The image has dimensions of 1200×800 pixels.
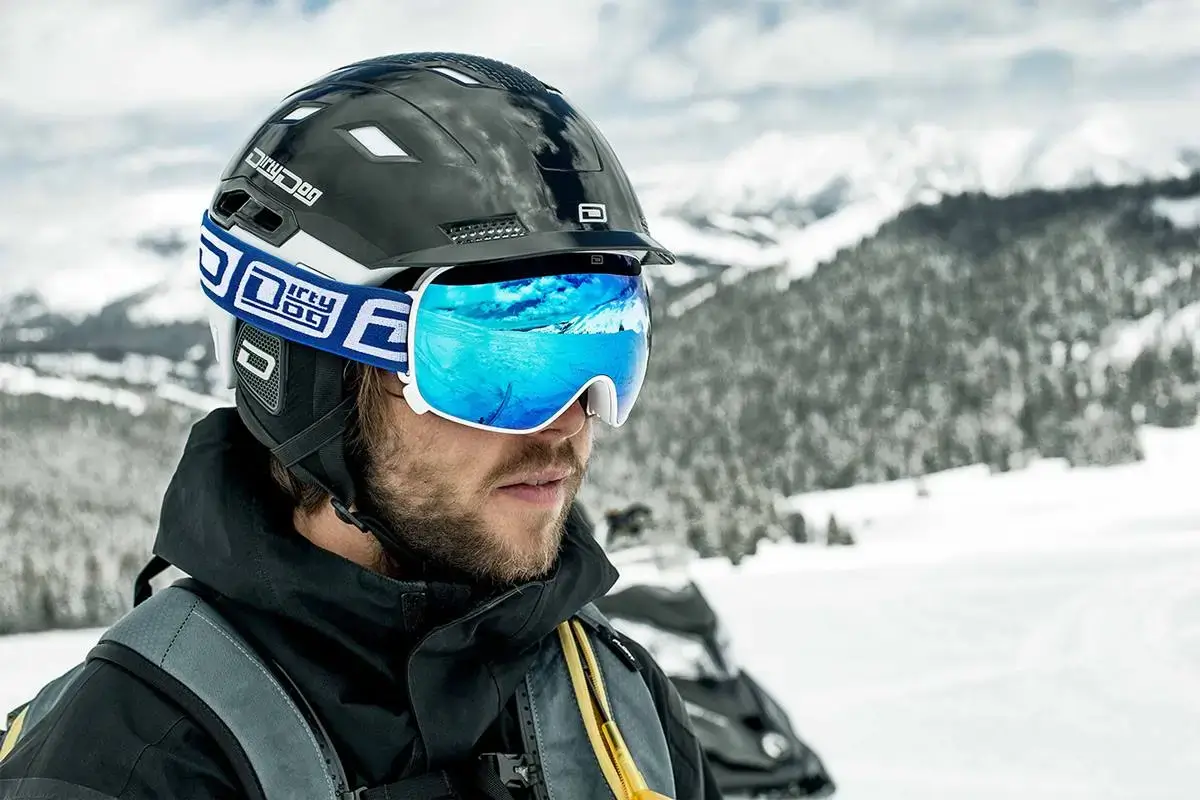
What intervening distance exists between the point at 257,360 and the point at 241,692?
59 cm

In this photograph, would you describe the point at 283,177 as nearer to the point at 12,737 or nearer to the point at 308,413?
the point at 308,413

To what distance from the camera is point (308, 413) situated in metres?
1.90

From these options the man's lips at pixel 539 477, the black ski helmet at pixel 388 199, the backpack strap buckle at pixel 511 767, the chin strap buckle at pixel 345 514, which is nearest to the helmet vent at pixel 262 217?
the black ski helmet at pixel 388 199

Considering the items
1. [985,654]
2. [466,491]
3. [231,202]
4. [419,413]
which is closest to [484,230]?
[419,413]

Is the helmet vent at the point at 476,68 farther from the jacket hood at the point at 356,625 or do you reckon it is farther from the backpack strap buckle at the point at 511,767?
the backpack strap buckle at the point at 511,767

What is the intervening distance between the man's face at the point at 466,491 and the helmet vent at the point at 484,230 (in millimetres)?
248

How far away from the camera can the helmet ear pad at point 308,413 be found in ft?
6.20

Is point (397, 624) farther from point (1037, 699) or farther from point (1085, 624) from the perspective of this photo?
point (1085, 624)

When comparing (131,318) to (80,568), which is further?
(131,318)

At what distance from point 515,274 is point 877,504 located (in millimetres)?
21512

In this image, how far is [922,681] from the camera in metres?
8.38

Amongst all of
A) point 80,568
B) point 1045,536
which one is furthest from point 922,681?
point 80,568

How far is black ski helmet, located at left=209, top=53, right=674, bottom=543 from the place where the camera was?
6.07 feet

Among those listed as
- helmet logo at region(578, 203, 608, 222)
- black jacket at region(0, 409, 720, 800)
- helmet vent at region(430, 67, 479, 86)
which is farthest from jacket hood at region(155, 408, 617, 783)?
helmet vent at region(430, 67, 479, 86)
